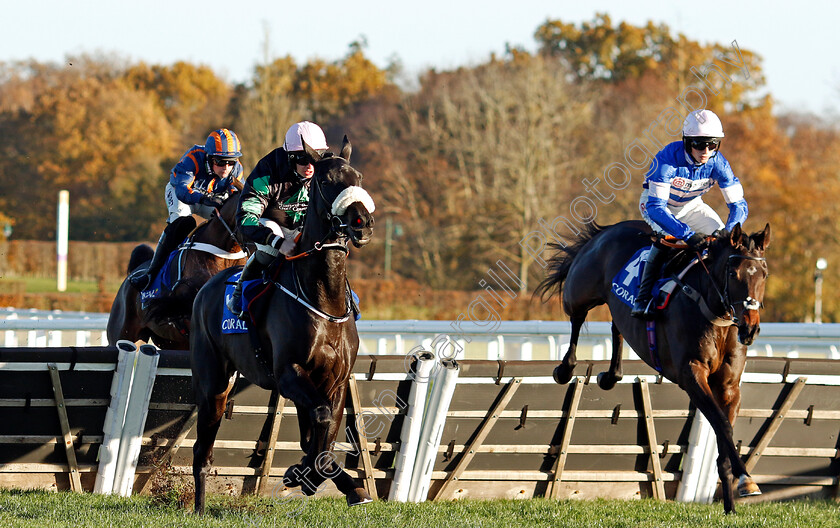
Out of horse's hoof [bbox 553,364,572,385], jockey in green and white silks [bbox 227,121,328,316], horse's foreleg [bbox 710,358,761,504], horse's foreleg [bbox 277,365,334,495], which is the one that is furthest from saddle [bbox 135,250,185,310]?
horse's foreleg [bbox 710,358,761,504]

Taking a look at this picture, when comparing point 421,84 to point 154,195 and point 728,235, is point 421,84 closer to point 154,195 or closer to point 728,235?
point 154,195

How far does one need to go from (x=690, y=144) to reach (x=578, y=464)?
2.34 metres

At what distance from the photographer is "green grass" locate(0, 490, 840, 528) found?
5.51 m

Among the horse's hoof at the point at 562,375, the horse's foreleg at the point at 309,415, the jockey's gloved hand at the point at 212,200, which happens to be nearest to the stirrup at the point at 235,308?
the horse's foreleg at the point at 309,415

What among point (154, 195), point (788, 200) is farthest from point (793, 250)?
point (154, 195)

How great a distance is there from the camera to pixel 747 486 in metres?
6.00

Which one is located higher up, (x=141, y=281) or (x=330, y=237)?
(x=330, y=237)

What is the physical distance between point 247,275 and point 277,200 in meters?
0.48

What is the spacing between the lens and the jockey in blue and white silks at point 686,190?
22.1 ft

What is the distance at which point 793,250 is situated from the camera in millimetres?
23359

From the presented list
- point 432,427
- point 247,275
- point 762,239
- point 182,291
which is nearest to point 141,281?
point 182,291

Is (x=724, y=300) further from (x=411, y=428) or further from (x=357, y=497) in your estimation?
(x=357, y=497)

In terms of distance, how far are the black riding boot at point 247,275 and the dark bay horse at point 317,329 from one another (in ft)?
0.46

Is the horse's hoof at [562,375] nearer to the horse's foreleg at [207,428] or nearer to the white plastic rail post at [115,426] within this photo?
the horse's foreleg at [207,428]
